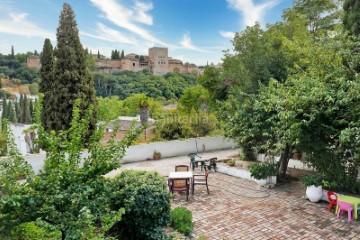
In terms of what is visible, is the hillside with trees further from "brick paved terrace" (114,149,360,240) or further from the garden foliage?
the garden foliage

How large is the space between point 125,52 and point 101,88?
156 ft

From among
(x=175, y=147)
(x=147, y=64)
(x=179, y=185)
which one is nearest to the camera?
Answer: (x=179, y=185)

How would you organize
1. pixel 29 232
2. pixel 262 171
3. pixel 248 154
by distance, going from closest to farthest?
pixel 29 232 → pixel 262 171 → pixel 248 154

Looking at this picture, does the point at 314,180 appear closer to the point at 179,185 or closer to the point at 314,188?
the point at 314,188

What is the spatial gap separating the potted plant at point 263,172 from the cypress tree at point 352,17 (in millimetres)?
6654

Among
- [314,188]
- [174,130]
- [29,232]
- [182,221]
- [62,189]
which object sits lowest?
[182,221]

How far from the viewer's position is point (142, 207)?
5492 mm

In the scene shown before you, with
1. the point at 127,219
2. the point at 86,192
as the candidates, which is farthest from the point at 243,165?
the point at 86,192

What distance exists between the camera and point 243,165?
1198cm

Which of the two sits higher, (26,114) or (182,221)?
(26,114)

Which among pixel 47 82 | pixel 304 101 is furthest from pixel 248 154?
pixel 47 82

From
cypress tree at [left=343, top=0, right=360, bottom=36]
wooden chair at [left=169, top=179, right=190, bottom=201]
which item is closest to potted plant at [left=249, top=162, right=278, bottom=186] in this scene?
wooden chair at [left=169, top=179, right=190, bottom=201]

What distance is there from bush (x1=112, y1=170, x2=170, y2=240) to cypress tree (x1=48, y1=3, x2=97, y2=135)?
10312mm

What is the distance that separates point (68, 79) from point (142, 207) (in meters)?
12.6
